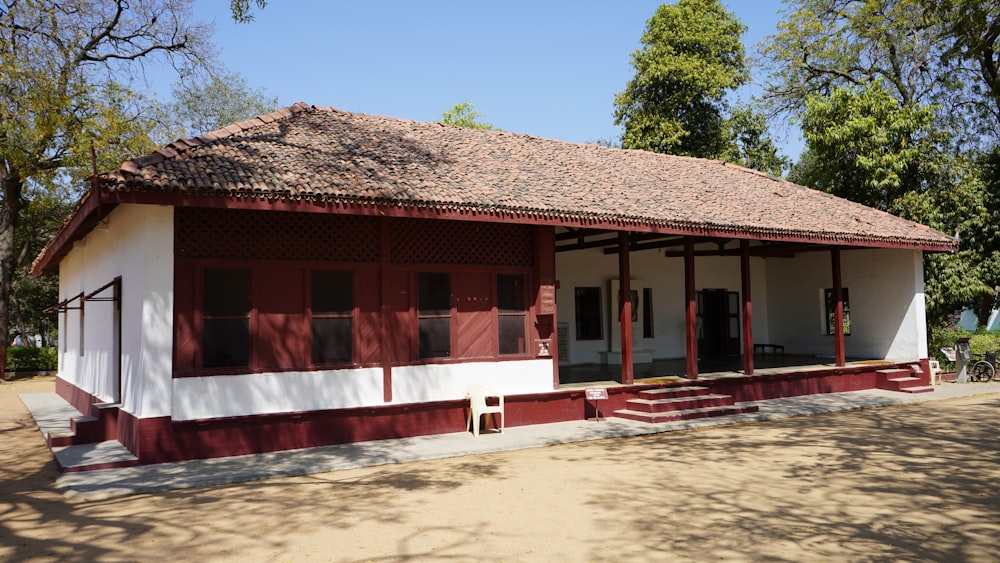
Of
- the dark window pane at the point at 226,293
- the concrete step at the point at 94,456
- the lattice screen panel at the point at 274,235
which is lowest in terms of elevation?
the concrete step at the point at 94,456

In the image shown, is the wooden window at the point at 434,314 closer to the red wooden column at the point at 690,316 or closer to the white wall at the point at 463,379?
the white wall at the point at 463,379

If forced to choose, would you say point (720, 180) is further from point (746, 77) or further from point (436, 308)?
point (746, 77)

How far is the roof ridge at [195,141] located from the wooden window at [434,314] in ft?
11.1

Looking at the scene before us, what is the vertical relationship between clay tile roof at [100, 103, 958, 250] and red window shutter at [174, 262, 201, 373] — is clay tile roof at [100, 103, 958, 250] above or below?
above

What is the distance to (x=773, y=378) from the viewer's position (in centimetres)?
1387

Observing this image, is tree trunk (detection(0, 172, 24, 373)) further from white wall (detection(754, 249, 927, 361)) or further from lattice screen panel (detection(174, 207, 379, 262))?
white wall (detection(754, 249, 927, 361))

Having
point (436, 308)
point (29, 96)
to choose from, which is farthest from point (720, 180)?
point (29, 96)

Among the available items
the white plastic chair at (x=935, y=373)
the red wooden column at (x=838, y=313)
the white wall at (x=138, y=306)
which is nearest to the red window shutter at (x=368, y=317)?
the white wall at (x=138, y=306)

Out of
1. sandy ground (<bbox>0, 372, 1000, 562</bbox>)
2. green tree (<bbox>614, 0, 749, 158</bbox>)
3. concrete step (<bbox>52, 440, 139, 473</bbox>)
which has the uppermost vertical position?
green tree (<bbox>614, 0, 749, 158</bbox>)

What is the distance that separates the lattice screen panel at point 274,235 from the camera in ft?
28.8

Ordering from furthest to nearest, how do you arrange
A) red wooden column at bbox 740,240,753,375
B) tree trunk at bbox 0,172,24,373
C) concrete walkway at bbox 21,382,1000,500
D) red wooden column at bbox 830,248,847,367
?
1. tree trunk at bbox 0,172,24,373
2. red wooden column at bbox 830,248,847,367
3. red wooden column at bbox 740,240,753,375
4. concrete walkway at bbox 21,382,1000,500

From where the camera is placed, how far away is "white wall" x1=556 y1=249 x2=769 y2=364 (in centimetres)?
1572

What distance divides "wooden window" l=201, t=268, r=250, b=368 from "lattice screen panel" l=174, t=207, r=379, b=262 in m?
0.27

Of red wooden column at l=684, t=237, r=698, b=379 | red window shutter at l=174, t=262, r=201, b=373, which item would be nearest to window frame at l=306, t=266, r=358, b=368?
red window shutter at l=174, t=262, r=201, b=373
